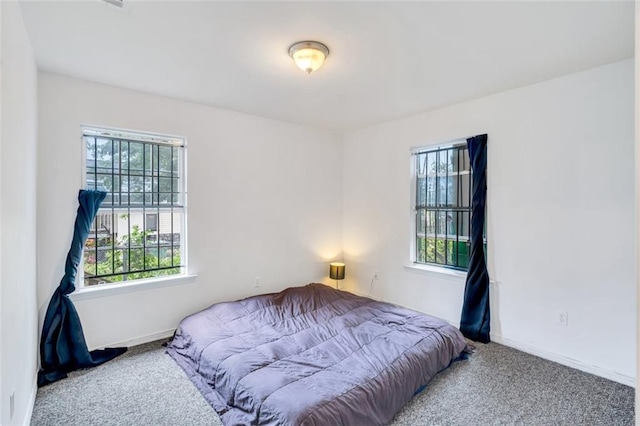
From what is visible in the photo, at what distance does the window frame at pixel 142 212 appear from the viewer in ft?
9.13

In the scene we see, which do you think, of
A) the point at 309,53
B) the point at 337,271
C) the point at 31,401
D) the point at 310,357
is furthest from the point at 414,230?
the point at 31,401

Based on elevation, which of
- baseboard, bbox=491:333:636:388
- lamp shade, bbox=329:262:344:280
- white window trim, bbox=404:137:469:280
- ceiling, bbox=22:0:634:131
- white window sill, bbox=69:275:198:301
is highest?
ceiling, bbox=22:0:634:131

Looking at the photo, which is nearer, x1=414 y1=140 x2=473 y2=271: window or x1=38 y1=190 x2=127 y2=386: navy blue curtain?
x1=38 y1=190 x2=127 y2=386: navy blue curtain

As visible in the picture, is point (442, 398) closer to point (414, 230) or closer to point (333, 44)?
point (414, 230)

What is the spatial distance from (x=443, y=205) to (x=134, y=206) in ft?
10.9

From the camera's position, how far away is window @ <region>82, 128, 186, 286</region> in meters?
2.91

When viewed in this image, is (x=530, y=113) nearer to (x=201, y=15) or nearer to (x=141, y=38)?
(x=201, y=15)

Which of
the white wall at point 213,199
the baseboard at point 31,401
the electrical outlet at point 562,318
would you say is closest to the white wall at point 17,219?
the baseboard at point 31,401

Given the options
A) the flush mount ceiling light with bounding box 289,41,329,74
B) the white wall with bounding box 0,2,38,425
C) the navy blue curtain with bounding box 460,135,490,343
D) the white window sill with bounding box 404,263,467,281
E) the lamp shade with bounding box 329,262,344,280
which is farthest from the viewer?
the lamp shade with bounding box 329,262,344,280

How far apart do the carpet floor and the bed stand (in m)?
0.11

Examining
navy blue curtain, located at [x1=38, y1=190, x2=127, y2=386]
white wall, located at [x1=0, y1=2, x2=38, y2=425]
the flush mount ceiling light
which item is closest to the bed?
navy blue curtain, located at [x1=38, y1=190, x2=127, y2=386]

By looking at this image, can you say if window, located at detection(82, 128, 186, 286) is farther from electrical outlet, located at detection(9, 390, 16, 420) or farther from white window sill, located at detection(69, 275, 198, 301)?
electrical outlet, located at detection(9, 390, 16, 420)

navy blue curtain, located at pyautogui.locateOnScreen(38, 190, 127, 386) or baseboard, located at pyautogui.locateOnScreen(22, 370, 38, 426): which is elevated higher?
navy blue curtain, located at pyautogui.locateOnScreen(38, 190, 127, 386)

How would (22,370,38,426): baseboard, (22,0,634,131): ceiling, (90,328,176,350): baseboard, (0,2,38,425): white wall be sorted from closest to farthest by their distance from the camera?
(0,2,38,425): white wall
(22,0,634,131): ceiling
(22,370,38,426): baseboard
(90,328,176,350): baseboard
